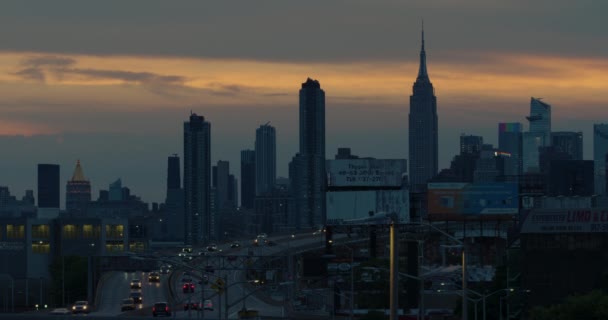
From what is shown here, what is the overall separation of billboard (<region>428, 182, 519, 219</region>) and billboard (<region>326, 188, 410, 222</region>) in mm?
3691

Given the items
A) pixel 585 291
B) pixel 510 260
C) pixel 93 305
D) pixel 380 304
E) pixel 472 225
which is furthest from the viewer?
pixel 472 225

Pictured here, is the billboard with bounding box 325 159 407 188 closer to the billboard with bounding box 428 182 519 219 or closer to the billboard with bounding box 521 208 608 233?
the billboard with bounding box 428 182 519 219

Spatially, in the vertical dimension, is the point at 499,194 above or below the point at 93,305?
above

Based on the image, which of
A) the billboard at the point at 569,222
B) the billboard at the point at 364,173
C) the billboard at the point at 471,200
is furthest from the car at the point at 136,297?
the billboard at the point at 569,222

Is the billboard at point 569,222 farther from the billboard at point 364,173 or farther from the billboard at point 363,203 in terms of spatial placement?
the billboard at point 364,173

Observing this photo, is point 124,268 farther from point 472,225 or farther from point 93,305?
point 472,225

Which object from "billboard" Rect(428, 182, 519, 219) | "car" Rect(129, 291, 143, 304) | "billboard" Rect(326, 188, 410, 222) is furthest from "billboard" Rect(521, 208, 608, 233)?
"car" Rect(129, 291, 143, 304)

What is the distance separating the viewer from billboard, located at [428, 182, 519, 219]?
177 meters

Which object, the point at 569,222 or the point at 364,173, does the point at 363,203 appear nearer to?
the point at 364,173

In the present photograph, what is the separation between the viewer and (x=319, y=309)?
18588cm

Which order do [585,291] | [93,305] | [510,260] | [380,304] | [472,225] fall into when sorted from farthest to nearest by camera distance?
[472,225], [93,305], [380,304], [510,260], [585,291]

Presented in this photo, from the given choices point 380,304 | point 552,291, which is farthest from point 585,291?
point 380,304

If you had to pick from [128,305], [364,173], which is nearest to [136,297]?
[128,305]

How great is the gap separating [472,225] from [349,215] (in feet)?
76.3
